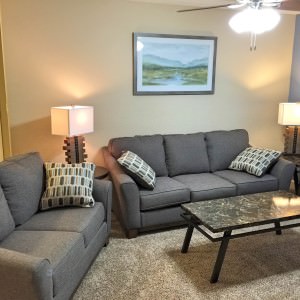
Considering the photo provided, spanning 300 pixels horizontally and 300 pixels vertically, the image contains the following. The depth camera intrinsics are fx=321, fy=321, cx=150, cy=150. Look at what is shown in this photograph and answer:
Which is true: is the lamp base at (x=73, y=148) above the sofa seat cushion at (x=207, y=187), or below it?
above

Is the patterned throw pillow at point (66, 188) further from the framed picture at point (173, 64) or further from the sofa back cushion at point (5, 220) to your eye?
the framed picture at point (173, 64)

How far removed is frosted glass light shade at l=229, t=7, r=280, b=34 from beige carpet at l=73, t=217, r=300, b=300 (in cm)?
192

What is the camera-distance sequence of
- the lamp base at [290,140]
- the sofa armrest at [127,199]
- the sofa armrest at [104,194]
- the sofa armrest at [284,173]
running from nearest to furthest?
1. the sofa armrest at [104,194]
2. the sofa armrest at [127,199]
3. the sofa armrest at [284,173]
4. the lamp base at [290,140]

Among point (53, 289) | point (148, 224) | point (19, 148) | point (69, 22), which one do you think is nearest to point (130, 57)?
point (69, 22)

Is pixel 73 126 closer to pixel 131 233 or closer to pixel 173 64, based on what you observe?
pixel 131 233

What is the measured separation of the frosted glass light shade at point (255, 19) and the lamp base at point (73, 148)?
192 centimetres

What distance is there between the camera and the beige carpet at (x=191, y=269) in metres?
2.33

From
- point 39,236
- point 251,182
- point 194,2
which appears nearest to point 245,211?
point 251,182

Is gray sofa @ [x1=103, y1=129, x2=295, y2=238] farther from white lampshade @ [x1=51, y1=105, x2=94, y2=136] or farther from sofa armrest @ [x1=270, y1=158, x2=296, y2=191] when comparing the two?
white lampshade @ [x1=51, y1=105, x2=94, y2=136]

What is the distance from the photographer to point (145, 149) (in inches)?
144

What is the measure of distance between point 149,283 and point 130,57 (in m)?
2.49

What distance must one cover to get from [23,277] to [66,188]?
1058mm

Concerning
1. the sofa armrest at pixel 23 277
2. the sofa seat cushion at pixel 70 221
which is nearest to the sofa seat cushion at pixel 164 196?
the sofa seat cushion at pixel 70 221

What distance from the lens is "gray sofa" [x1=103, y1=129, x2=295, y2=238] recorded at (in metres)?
3.12
